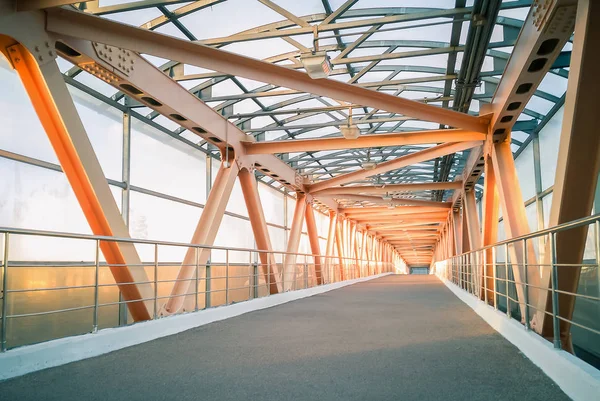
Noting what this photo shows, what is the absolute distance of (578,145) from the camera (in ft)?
15.9

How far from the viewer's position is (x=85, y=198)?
265 inches

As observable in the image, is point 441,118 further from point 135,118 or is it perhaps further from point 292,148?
point 135,118

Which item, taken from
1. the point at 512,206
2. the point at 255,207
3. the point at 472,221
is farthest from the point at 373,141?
the point at 472,221

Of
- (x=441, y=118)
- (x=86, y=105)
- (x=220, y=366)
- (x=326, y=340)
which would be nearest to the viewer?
(x=220, y=366)

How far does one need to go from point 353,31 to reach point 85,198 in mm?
5422

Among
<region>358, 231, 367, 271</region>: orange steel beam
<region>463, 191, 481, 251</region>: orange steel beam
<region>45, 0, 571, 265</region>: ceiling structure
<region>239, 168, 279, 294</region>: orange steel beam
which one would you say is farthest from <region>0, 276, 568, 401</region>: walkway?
<region>358, 231, 367, 271</region>: orange steel beam

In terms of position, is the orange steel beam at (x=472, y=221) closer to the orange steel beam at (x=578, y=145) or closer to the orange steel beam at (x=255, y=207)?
the orange steel beam at (x=255, y=207)

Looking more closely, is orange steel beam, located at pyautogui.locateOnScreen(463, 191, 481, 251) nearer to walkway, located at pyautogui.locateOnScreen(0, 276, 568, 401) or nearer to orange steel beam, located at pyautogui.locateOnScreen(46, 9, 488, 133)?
orange steel beam, located at pyautogui.locateOnScreen(46, 9, 488, 133)

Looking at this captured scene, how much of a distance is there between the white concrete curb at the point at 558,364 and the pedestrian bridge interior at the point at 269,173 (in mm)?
25

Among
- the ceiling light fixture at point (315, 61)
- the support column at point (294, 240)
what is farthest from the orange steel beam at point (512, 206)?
the support column at point (294, 240)

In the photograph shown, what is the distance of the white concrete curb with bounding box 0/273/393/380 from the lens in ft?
13.6

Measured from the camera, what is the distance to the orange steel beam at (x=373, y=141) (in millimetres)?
11398

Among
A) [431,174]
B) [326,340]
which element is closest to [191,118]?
[326,340]

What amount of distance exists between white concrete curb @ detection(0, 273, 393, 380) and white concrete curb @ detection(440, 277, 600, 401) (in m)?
4.18
